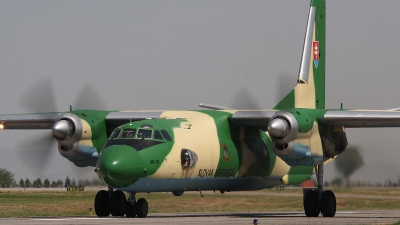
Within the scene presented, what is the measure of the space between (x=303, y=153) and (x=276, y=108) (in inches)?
145

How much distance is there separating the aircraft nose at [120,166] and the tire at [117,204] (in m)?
4.05

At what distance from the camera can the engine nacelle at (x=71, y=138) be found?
26822 mm

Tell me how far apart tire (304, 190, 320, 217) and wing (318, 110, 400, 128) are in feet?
10.4

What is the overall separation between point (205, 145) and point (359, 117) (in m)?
5.12

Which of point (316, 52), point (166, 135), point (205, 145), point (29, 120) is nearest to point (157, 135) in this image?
point (166, 135)

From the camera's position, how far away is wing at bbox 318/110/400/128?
1041 inches

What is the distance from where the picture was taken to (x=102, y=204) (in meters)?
27.4

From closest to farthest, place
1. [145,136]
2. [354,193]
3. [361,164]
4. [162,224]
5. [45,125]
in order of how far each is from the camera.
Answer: [162,224], [145,136], [45,125], [361,164], [354,193]

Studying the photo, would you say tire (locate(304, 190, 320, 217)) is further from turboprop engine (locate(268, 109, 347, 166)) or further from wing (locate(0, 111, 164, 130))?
wing (locate(0, 111, 164, 130))

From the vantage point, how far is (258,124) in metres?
27.9

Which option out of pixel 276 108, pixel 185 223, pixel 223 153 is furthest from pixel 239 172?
pixel 185 223

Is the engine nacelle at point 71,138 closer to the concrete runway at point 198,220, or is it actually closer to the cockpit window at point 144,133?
the concrete runway at point 198,220

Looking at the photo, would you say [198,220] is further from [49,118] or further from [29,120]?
[29,120]

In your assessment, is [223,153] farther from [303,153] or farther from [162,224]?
[162,224]
